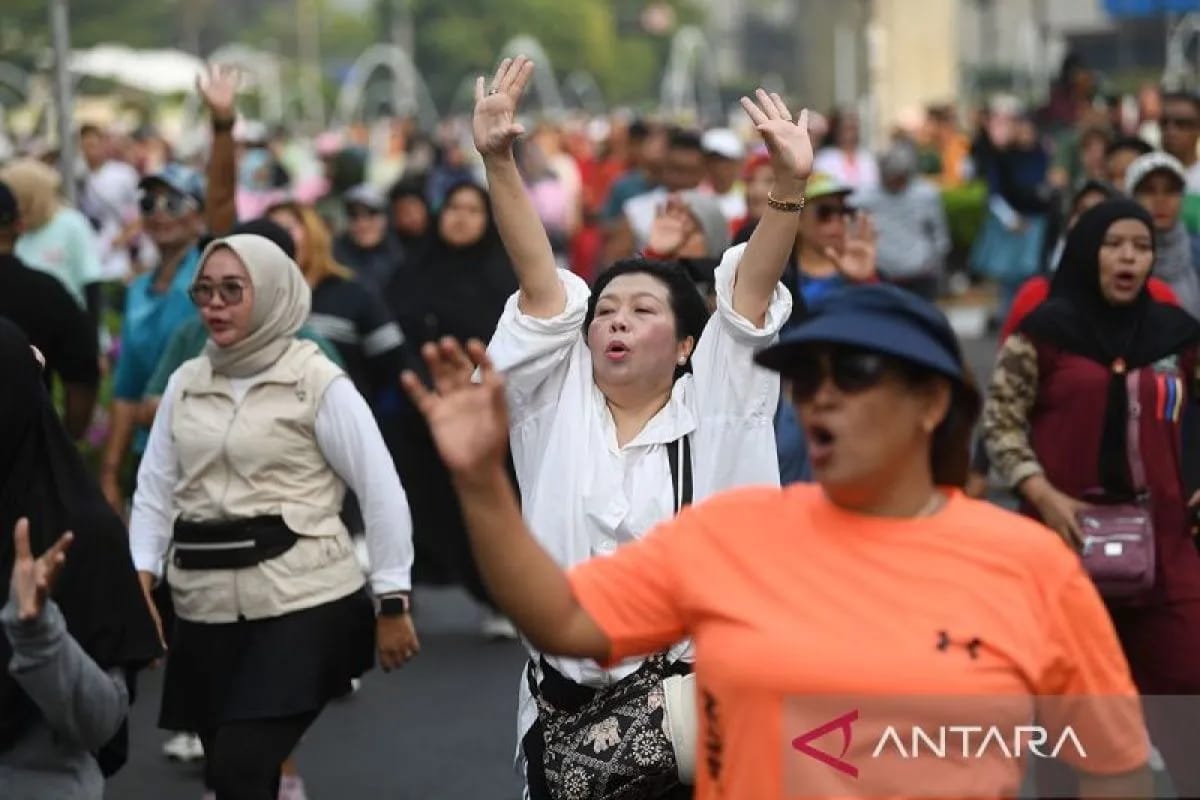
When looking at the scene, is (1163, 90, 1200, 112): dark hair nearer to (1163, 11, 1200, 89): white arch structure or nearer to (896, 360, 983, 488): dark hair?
(896, 360, 983, 488): dark hair

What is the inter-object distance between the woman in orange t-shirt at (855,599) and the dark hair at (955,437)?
2 cm

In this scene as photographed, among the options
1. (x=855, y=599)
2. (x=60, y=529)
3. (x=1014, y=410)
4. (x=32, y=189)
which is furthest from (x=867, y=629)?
(x=32, y=189)

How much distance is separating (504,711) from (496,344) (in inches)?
159

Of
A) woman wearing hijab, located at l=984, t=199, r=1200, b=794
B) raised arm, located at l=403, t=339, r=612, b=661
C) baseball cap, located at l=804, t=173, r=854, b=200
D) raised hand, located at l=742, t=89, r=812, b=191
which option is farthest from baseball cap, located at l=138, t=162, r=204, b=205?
raised arm, located at l=403, t=339, r=612, b=661

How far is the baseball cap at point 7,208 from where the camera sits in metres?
8.56

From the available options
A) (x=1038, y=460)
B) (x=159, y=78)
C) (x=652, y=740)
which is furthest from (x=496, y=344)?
(x=159, y=78)

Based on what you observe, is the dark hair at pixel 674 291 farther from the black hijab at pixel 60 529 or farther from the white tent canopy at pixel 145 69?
the white tent canopy at pixel 145 69

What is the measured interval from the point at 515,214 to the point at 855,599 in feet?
6.57

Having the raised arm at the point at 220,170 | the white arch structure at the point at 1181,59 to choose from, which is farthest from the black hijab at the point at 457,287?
the white arch structure at the point at 1181,59

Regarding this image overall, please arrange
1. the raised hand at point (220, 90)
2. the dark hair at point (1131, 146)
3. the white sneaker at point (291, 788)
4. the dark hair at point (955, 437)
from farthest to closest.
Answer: the dark hair at point (1131, 146), the raised hand at point (220, 90), the white sneaker at point (291, 788), the dark hair at point (955, 437)

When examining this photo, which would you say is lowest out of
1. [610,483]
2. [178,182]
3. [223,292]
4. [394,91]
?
[610,483]

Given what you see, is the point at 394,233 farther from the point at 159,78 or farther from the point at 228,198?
the point at 159,78

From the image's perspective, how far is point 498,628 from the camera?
1046 centimetres

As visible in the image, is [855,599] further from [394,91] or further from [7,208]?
[394,91]
